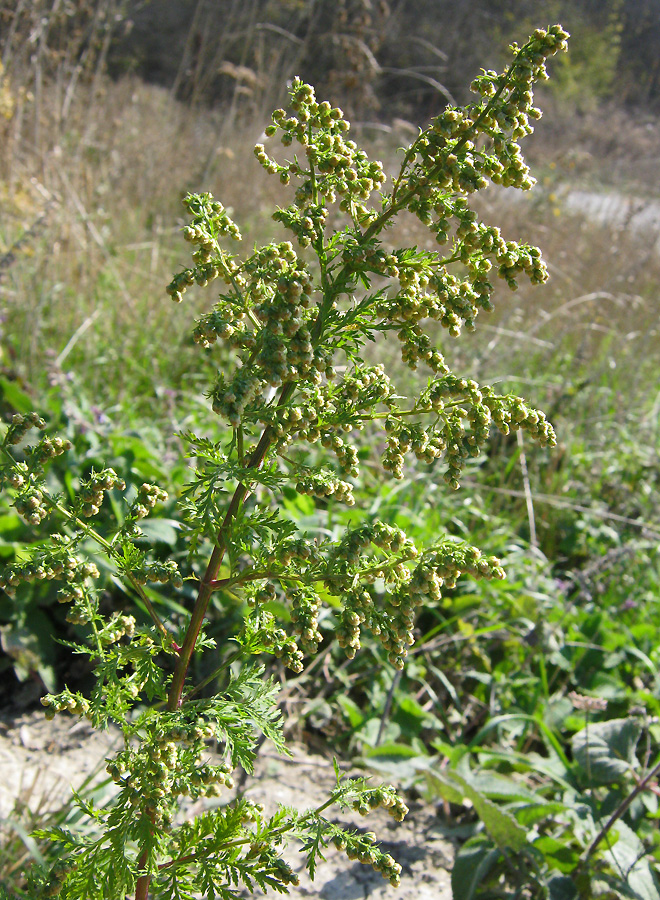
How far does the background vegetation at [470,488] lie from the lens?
91.4 inches

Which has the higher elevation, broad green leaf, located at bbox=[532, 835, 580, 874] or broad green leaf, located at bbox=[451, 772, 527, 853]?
broad green leaf, located at bbox=[451, 772, 527, 853]

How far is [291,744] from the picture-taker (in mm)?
2727

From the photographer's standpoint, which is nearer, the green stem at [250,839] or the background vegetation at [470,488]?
the green stem at [250,839]

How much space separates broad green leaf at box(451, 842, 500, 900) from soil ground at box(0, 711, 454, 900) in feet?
0.53

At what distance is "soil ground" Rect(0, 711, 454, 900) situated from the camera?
2166 mm

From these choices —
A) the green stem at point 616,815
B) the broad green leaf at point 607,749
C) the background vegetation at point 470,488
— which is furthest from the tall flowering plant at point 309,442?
the broad green leaf at point 607,749

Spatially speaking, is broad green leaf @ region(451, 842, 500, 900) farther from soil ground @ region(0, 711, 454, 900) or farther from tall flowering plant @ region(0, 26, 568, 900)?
tall flowering plant @ region(0, 26, 568, 900)

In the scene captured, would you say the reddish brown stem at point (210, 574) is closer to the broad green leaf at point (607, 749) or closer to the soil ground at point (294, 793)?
the soil ground at point (294, 793)

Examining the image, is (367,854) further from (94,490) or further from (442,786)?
(442,786)

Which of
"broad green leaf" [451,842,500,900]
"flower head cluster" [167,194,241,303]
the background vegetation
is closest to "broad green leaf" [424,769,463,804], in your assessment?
the background vegetation

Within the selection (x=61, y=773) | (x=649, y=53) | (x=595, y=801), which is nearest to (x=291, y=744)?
(x=61, y=773)

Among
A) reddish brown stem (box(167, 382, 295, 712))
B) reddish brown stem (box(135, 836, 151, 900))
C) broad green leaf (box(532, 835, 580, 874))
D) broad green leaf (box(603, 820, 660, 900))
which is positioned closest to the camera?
reddish brown stem (box(167, 382, 295, 712))

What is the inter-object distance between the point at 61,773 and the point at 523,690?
1726 millimetres

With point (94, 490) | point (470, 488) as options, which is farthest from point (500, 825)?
point (470, 488)
